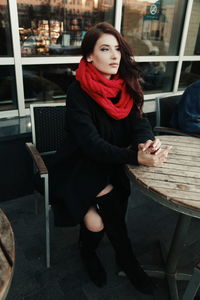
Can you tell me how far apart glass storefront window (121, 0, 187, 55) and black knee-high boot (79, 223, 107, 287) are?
2173 millimetres

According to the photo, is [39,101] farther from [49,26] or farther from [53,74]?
[49,26]

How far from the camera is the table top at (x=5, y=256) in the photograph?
0.73 meters

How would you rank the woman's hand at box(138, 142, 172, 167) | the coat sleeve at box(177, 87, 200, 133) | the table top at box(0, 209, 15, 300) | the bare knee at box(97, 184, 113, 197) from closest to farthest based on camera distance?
the table top at box(0, 209, 15, 300), the woman's hand at box(138, 142, 172, 167), the bare knee at box(97, 184, 113, 197), the coat sleeve at box(177, 87, 200, 133)

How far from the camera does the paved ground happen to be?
154 cm

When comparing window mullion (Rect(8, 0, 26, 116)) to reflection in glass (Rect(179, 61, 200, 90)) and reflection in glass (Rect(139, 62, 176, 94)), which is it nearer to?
reflection in glass (Rect(139, 62, 176, 94))

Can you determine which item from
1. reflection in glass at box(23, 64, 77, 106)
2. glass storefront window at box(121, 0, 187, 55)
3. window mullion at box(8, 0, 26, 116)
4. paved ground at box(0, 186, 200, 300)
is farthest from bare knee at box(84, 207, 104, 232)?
glass storefront window at box(121, 0, 187, 55)

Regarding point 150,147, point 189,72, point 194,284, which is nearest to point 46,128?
point 150,147

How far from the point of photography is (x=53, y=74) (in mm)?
2518

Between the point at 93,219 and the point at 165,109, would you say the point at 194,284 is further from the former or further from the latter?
the point at 165,109

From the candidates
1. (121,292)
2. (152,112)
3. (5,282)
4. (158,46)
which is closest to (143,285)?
(121,292)

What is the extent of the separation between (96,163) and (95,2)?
186cm

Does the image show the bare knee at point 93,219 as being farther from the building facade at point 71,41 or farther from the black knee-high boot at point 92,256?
the building facade at point 71,41

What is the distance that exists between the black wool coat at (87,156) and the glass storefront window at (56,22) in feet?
3.54

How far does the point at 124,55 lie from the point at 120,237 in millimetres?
1017
